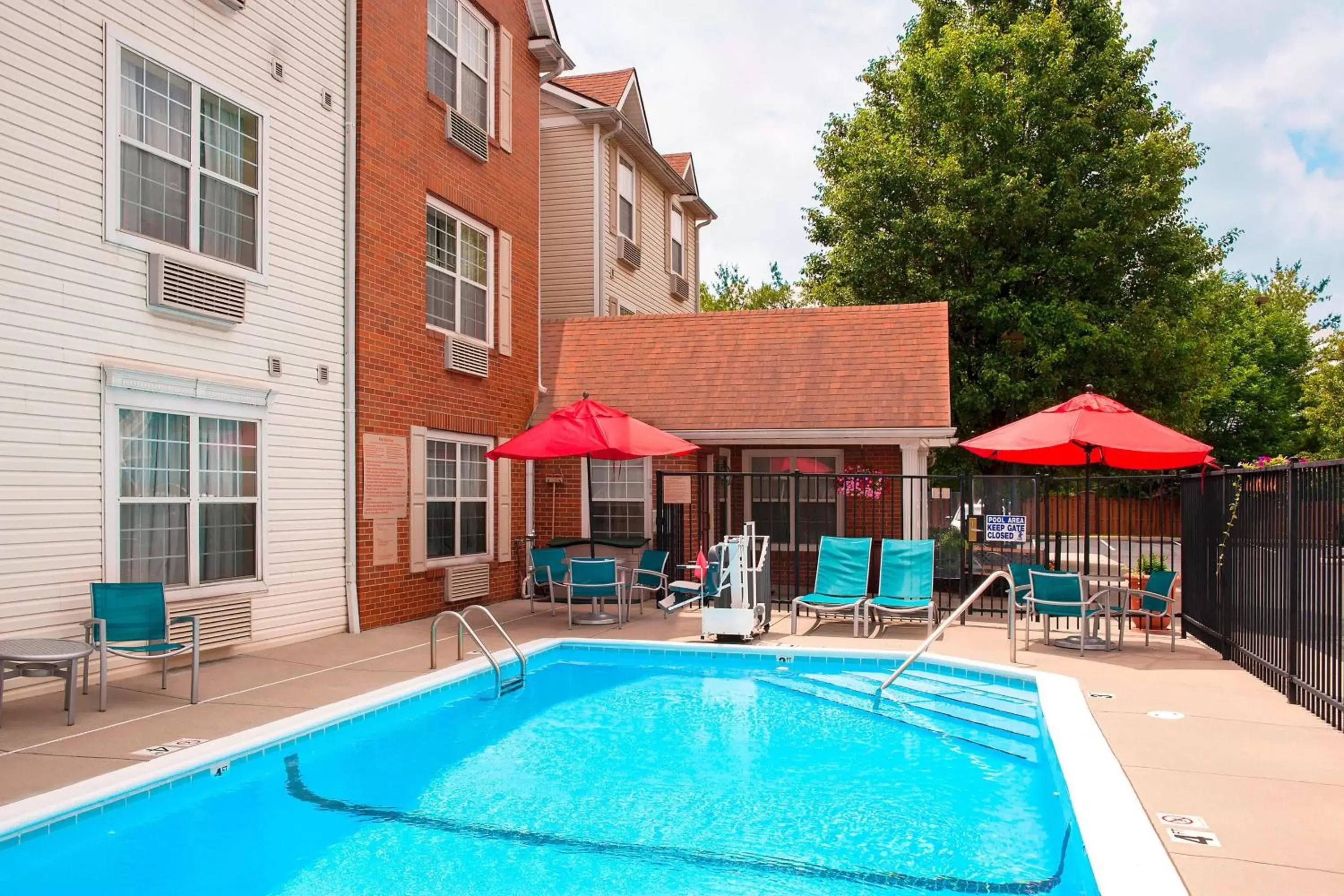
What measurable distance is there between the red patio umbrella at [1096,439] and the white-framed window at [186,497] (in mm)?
7559

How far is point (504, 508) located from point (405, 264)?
151 inches

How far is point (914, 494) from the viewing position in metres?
14.4

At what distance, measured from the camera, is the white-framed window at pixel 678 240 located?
77.1ft

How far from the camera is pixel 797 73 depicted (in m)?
22.3

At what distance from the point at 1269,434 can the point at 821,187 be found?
80.4 ft

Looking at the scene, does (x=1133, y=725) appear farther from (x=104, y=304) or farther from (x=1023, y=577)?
(x=104, y=304)

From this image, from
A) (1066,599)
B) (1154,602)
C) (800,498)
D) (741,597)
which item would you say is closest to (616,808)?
(741,597)

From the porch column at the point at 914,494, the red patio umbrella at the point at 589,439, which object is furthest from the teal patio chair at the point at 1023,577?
the red patio umbrella at the point at 589,439

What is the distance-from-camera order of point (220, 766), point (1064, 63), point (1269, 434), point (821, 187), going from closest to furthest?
point (220, 766) → point (1064, 63) → point (821, 187) → point (1269, 434)

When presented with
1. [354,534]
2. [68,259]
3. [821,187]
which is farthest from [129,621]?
[821,187]

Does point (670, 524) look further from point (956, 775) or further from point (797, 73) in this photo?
point (797, 73)

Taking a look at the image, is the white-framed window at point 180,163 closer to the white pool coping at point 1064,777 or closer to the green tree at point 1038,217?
the white pool coping at point 1064,777

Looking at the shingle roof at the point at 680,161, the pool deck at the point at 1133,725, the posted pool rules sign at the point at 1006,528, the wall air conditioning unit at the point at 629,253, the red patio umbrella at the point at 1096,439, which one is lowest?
the pool deck at the point at 1133,725

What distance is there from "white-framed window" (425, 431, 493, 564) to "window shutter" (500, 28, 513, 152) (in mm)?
4427
